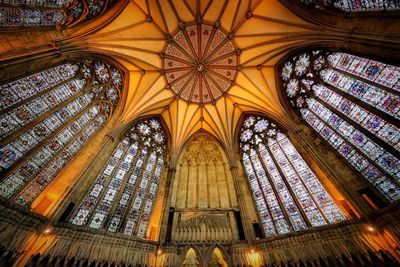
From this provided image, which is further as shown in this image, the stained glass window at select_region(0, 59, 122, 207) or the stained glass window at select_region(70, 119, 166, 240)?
the stained glass window at select_region(70, 119, 166, 240)

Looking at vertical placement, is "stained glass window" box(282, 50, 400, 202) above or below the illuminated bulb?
above

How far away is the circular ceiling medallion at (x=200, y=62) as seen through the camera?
39.2ft

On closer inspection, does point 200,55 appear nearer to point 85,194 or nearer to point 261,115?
point 261,115

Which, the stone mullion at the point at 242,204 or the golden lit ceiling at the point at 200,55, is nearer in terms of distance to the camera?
the stone mullion at the point at 242,204

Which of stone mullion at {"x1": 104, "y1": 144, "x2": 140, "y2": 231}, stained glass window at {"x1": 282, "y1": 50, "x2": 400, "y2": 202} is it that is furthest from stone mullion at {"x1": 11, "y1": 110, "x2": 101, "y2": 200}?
stained glass window at {"x1": 282, "y1": 50, "x2": 400, "y2": 202}

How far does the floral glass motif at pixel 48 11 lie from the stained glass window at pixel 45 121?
2092 millimetres

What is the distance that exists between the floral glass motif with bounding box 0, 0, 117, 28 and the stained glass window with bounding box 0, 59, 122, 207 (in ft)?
6.86

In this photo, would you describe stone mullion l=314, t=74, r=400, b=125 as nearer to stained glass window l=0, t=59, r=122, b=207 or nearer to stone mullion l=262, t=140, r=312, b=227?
stone mullion l=262, t=140, r=312, b=227

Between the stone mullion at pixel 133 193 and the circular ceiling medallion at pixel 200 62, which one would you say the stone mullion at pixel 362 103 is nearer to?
the circular ceiling medallion at pixel 200 62

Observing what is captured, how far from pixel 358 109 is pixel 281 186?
531 centimetres

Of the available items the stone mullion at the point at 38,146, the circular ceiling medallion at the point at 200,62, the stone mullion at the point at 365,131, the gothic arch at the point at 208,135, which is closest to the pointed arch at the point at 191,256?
the gothic arch at the point at 208,135

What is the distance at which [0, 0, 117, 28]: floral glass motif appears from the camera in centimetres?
617

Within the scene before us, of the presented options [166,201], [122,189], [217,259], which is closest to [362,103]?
[217,259]

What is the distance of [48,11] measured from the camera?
7266 millimetres
